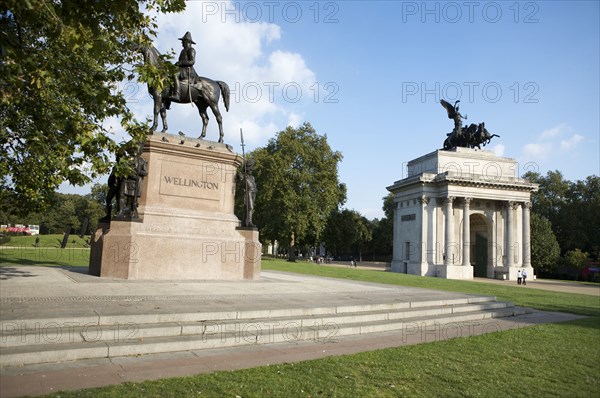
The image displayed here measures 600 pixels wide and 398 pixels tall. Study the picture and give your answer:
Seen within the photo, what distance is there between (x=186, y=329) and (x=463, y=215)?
5041cm

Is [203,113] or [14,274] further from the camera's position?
[203,113]

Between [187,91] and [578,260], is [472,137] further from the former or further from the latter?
[187,91]

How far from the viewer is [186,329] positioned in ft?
24.8

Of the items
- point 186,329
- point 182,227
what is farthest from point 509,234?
point 186,329

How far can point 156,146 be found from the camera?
14.2 m

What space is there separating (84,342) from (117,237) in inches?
255

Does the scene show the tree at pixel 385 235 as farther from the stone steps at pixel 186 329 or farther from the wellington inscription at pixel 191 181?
the stone steps at pixel 186 329

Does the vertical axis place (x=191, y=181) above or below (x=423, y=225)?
below

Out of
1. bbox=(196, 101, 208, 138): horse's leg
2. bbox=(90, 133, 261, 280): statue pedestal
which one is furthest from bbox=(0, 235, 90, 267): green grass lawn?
bbox=(196, 101, 208, 138): horse's leg

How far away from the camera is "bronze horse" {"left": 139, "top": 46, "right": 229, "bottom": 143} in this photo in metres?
14.8

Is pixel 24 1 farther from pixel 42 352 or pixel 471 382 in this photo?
pixel 471 382

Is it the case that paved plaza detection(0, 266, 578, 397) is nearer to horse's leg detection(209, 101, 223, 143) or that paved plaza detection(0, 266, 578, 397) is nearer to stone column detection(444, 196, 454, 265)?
horse's leg detection(209, 101, 223, 143)

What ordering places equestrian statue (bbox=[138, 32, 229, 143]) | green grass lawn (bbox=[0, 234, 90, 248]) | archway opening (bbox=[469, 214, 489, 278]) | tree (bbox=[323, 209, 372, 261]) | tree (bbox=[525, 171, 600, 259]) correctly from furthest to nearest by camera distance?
tree (bbox=[323, 209, 372, 261])
tree (bbox=[525, 171, 600, 259])
green grass lawn (bbox=[0, 234, 90, 248])
archway opening (bbox=[469, 214, 489, 278])
equestrian statue (bbox=[138, 32, 229, 143])

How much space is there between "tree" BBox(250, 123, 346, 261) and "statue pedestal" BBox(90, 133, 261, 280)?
3976cm
